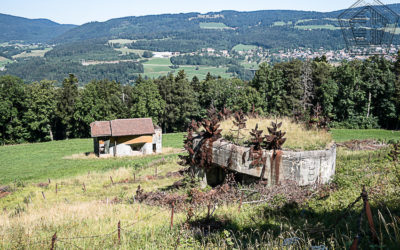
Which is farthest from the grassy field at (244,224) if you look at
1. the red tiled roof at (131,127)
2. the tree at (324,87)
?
the tree at (324,87)

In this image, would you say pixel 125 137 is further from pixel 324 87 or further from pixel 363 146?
pixel 324 87

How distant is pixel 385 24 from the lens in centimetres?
843

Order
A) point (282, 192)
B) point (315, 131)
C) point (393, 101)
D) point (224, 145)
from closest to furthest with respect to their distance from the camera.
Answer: point (282, 192)
point (224, 145)
point (315, 131)
point (393, 101)

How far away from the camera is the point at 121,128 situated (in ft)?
120

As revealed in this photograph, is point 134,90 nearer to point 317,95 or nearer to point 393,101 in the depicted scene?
point 317,95

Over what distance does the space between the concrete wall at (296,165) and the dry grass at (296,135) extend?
0.44 metres

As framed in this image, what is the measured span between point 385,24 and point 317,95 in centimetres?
4290

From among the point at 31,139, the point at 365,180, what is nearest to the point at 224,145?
the point at 365,180

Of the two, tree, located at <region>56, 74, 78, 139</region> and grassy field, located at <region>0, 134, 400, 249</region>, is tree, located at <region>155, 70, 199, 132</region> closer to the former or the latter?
tree, located at <region>56, 74, 78, 139</region>

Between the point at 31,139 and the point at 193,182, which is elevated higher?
the point at 193,182

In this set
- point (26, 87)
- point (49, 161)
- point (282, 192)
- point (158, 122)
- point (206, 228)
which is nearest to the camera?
point (206, 228)

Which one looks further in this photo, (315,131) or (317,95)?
(317,95)

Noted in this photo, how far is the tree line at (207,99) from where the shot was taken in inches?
1847

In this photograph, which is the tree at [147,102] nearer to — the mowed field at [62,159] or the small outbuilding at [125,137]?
the mowed field at [62,159]
